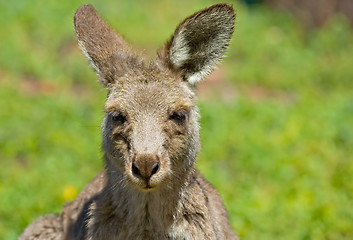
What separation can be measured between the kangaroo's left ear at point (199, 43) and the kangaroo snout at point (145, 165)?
0.79 meters

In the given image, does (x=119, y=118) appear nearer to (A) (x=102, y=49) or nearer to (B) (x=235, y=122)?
(A) (x=102, y=49)

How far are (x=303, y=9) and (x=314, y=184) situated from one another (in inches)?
299

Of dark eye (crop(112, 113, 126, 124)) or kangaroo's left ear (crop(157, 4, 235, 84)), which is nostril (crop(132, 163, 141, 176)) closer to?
dark eye (crop(112, 113, 126, 124))

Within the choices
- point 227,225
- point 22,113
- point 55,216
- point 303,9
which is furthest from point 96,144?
point 303,9

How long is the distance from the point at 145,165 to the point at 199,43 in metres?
1.05

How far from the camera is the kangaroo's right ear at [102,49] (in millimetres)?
4387

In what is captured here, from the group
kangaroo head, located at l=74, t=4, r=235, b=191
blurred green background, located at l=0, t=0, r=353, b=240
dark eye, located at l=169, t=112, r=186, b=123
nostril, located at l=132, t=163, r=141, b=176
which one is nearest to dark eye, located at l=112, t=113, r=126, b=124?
kangaroo head, located at l=74, t=4, r=235, b=191

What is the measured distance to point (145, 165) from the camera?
3.79 meters

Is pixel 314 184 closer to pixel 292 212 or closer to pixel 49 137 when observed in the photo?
pixel 292 212

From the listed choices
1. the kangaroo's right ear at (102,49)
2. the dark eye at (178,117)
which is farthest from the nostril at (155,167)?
the kangaroo's right ear at (102,49)

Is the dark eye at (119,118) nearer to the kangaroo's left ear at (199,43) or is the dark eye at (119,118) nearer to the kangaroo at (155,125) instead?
the kangaroo at (155,125)

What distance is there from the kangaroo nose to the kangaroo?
2.5 inches

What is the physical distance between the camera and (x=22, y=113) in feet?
27.4

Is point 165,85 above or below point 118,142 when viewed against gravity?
above
